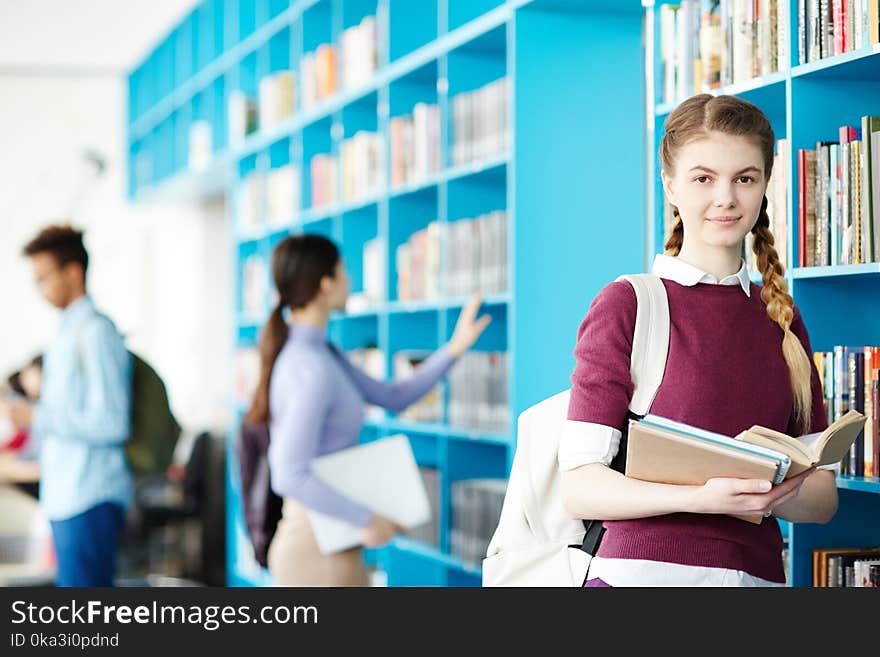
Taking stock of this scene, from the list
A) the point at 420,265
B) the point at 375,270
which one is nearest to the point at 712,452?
the point at 420,265

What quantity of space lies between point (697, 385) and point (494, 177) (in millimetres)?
2546

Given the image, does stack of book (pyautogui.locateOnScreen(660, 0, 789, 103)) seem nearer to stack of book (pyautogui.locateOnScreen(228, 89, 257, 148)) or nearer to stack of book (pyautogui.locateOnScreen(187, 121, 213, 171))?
stack of book (pyautogui.locateOnScreen(228, 89, 257, 148))

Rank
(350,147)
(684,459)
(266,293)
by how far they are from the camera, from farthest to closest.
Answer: (266,293), (350,147), (684,459)

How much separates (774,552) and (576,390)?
377 millimetres

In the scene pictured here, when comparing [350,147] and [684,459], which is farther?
[350,147]

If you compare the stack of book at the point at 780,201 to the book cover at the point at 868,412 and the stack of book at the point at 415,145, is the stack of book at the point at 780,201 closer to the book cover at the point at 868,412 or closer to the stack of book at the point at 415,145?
the book cover at the point at 868,412

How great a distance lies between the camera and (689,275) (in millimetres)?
1604

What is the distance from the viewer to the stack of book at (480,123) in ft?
12.2

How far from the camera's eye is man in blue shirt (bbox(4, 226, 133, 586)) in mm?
3551

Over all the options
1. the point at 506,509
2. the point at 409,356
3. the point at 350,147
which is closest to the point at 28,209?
the point at 350,147

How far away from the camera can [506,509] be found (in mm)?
1769

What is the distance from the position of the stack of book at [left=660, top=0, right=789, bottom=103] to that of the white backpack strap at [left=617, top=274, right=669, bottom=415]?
0.96 metres

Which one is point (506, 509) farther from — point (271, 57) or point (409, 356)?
point (271, 57)

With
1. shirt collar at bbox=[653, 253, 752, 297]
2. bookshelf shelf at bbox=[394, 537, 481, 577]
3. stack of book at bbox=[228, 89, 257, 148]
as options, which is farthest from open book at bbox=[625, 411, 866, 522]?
stack of book at bbox=[228, 89, 257, 148]
